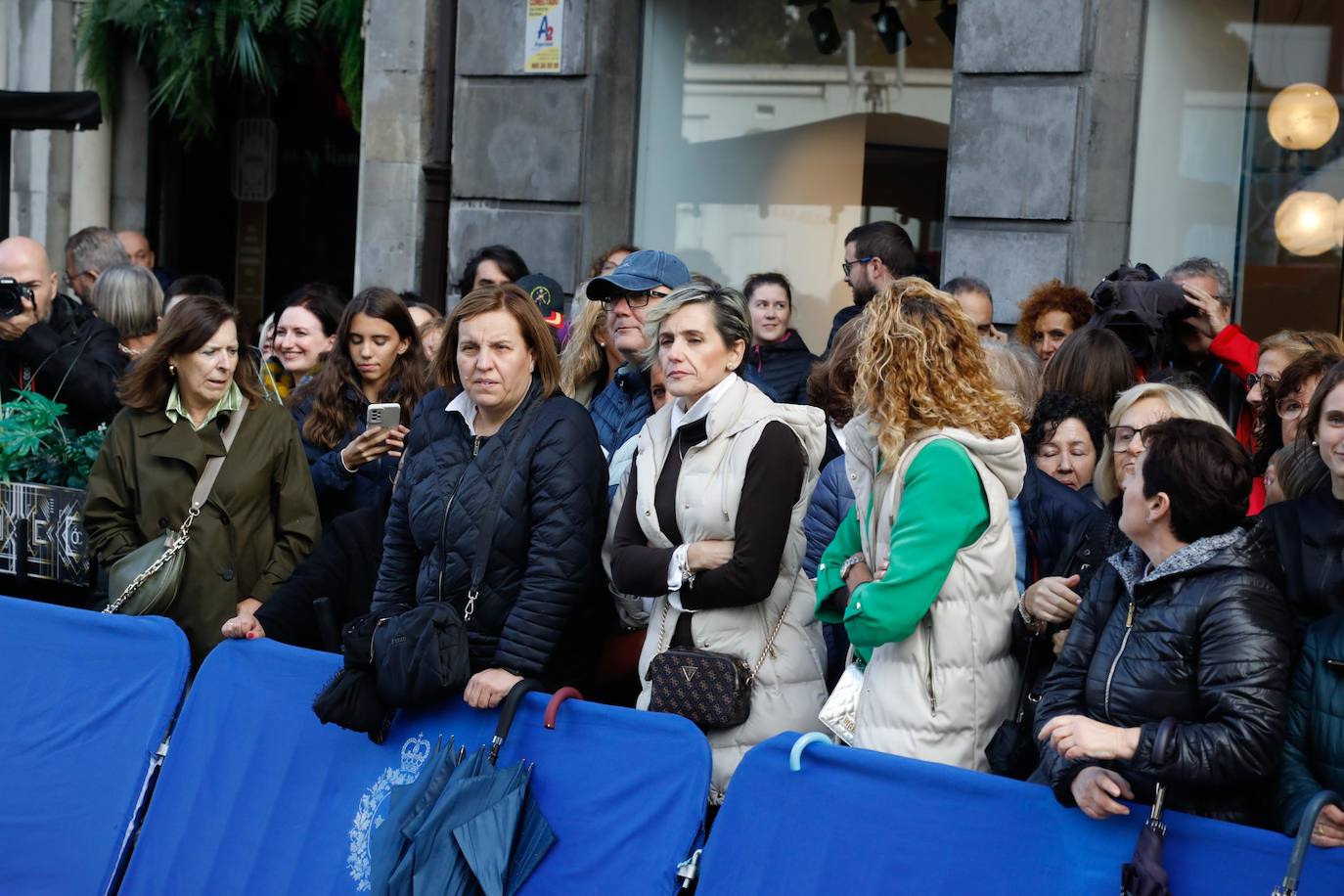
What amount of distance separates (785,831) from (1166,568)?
3.99ft

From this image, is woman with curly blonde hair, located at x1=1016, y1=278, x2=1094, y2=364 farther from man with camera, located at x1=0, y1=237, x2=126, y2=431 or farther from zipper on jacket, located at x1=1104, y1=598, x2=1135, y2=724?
man with camera, located at x1=0, y1=237, x2=126, y2=431

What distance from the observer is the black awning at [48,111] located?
1093cm

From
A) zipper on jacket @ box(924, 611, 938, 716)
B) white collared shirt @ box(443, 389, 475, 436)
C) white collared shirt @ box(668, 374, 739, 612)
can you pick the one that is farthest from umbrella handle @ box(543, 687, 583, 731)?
zipper on jacket @ box(924, 611, 938, 716)

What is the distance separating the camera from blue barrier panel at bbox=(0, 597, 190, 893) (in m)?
5.37

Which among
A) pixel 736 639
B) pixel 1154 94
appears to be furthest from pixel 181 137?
pixel 736 639

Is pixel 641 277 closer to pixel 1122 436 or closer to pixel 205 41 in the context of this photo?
pixel 1122 436

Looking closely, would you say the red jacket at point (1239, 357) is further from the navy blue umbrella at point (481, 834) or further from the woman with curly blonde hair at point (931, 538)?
the navy blue umbrella at point (481, 834)

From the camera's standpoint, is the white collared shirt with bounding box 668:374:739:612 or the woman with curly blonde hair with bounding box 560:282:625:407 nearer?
the white collared shirt with bounding box 668:374:739:612

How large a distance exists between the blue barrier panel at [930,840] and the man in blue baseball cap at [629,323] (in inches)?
68.6

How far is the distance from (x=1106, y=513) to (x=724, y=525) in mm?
1101

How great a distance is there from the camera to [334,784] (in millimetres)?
5023

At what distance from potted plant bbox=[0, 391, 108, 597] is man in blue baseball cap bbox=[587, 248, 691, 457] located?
7.19 feet

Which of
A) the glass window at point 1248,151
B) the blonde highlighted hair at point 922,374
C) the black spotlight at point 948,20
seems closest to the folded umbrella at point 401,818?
the blonde highlighted hair at point 922,374

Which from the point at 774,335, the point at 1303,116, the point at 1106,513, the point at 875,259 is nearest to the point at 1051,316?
the point at 875,259
